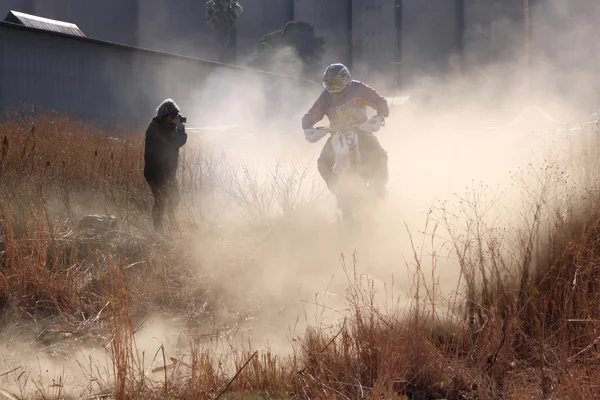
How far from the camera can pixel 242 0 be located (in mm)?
58250

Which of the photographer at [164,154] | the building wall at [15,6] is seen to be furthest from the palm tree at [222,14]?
the photographer at [164,154]

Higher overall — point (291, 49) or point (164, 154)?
point (291, 49)

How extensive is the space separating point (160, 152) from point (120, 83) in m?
22.2

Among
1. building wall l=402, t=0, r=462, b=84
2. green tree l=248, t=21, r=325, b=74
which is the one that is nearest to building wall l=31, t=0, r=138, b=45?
green tree l=248, t=21, r=325, b=74

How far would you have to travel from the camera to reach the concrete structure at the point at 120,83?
25.5 metres

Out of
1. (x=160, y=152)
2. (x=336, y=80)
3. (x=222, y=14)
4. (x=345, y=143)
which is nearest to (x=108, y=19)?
(x=222, y=14)

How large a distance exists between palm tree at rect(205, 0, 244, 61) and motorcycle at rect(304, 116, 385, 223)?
160 ft

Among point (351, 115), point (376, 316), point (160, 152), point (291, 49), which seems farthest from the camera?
point (291, 49)

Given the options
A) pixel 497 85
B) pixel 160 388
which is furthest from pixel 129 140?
pixel 497 85

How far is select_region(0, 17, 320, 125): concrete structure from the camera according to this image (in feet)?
83.8

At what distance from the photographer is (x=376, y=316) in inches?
213

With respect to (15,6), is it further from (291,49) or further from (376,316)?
(376,316)

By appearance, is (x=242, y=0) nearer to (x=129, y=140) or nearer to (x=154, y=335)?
(x=129, y=140)

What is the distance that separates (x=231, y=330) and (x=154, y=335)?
62cm
